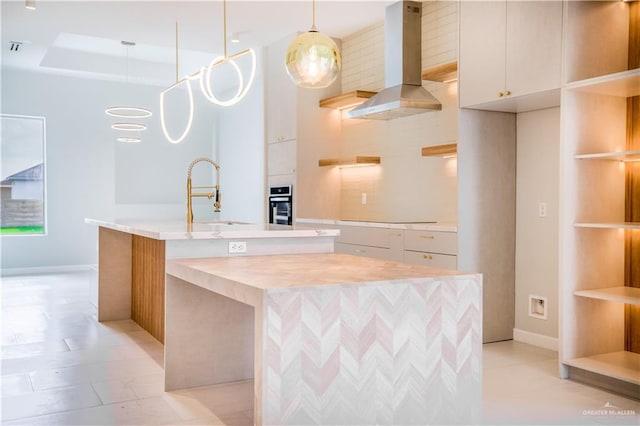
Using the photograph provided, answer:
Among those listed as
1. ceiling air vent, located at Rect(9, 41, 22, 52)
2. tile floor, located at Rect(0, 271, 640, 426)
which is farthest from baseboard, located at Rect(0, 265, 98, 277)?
tile floor, located at Rect(0, 271, 640, 426)

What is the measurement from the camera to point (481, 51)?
14.0 ft

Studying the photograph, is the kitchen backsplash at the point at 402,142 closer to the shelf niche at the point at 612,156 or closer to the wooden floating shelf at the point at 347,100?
the wooden floating shelf at the point at 347,100

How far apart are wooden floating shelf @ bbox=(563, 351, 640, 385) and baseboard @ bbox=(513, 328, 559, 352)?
0.63 metres

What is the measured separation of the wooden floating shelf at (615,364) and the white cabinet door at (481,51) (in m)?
1.87

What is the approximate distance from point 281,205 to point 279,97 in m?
1.27

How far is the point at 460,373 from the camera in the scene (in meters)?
2.45

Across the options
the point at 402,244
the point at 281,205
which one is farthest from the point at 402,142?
the point at 281,205

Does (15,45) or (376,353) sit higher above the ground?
(15,45)

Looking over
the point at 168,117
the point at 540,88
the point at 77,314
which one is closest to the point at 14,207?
the point at 168,117

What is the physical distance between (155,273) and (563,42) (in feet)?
11.2

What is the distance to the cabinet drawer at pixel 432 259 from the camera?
14.7 ft

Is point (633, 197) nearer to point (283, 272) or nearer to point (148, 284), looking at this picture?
point (283, 272)

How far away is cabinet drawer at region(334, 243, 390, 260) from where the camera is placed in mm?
5173

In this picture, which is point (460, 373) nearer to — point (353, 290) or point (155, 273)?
point (353, 290)
